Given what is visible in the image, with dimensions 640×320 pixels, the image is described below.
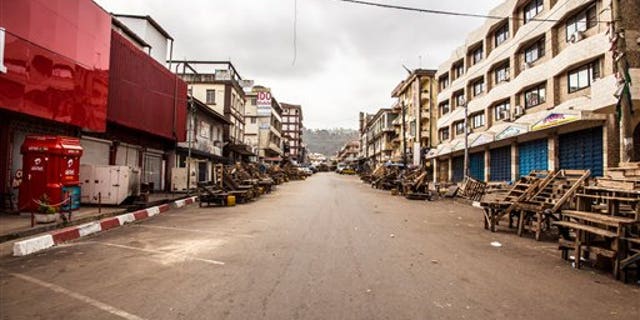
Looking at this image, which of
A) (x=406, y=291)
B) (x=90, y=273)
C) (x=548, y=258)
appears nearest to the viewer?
(x=406, y=291)

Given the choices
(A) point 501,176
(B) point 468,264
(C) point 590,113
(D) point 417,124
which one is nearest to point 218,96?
(D) point 417,124

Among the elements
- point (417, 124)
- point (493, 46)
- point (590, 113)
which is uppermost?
point (493, 46)

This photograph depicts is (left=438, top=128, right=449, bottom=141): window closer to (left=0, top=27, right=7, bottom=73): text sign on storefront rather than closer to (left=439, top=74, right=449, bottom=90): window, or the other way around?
(left=439, top=74, right=449, bottom=90): window

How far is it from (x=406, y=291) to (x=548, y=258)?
399 centimetres

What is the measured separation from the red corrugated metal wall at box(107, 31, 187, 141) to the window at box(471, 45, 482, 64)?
85.5ft

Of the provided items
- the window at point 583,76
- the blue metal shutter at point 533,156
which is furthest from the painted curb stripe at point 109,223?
the blue metal shutter at point 533,156

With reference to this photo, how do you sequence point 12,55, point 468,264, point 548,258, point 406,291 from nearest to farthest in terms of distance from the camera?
point 406,291 < point 468,264 < point 548,258 < point 12,55

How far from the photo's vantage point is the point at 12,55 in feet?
31.4

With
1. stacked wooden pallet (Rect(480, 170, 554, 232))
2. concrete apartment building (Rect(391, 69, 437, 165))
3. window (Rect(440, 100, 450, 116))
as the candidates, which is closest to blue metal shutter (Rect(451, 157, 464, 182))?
window (Rect(440, 100, 450, 116))

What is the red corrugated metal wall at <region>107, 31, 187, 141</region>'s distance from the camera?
15977 mm

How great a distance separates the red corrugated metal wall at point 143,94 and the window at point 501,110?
23144mm

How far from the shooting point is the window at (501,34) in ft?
83.6

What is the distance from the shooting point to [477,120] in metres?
29.5

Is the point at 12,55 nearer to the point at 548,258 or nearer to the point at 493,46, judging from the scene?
the point at 548,258
